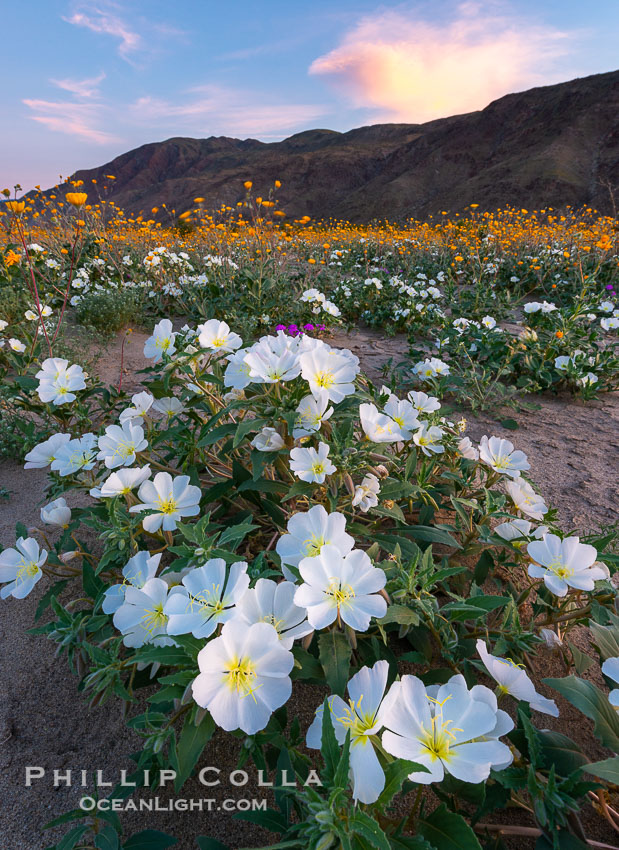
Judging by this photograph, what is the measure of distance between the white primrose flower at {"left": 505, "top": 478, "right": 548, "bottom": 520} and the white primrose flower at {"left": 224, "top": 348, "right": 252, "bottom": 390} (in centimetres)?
93

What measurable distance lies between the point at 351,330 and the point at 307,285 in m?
0.80

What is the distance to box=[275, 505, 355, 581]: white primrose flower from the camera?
0.96 m

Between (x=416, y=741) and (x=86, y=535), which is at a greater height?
(x=416, y=741)

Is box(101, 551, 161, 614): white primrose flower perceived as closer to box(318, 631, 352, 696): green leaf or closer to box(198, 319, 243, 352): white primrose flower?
box(318, 631, 352, 696): green leaf

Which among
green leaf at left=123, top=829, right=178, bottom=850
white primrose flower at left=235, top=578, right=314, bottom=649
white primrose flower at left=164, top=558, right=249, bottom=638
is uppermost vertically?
white primrose flower at left=164, top=558, right=249, bottom=638

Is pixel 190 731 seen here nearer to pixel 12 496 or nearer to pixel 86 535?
pixel 86 535

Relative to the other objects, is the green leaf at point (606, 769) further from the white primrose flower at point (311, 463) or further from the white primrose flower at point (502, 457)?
the white primrose flower at point (502, 457)

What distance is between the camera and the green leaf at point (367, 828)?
0.58 m

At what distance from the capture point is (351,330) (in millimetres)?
4926

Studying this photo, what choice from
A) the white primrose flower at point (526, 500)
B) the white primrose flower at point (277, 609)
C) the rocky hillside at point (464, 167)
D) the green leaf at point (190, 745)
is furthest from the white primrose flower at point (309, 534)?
the rocky hillside at point (464, 167)

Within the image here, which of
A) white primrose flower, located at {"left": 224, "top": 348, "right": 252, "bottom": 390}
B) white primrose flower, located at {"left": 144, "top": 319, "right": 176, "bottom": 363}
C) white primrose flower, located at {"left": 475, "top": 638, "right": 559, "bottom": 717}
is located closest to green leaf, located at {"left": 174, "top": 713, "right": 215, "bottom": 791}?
white primrose flower, located at {"left": 475, "top": 638, "right": 559, "bottom": 717}

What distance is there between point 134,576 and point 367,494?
2.09 ft

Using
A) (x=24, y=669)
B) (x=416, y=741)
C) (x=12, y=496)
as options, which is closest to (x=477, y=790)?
(x=416, y=741)

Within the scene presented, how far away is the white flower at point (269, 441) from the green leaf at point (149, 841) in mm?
862
